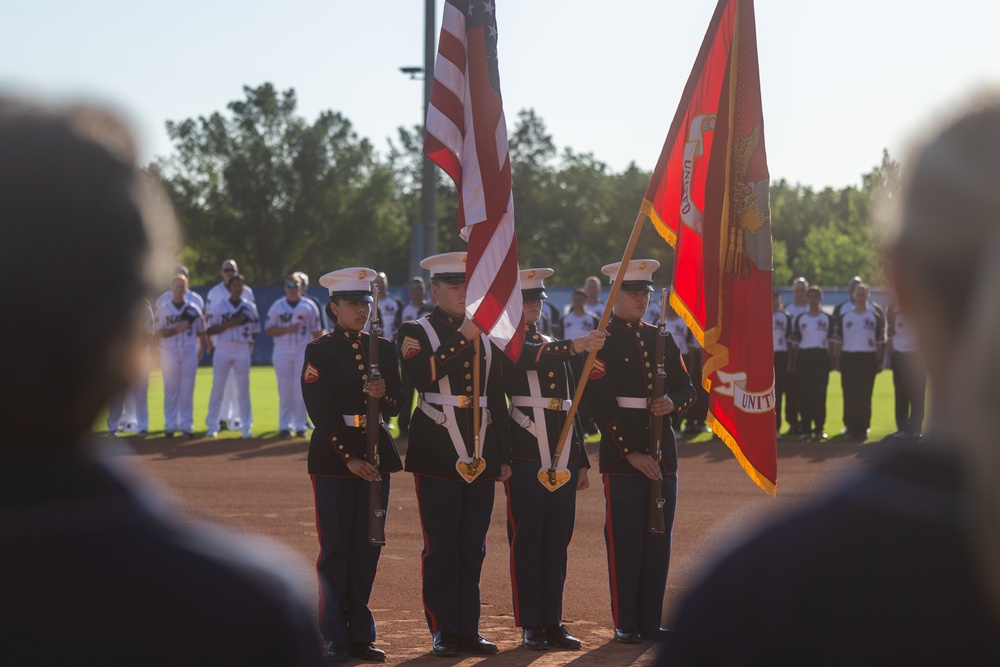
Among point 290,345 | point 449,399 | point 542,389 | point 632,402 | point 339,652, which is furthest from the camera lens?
point 290,345

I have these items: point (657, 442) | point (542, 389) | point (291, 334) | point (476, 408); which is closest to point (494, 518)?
point (542, 389)

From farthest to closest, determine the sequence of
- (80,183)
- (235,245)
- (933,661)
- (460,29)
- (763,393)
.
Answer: (235,245) → (460,29) → (763,393) → (80,183) → (933,661)

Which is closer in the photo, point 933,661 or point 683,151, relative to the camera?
point 933,661

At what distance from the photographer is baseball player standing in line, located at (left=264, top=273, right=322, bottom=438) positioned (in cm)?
1697

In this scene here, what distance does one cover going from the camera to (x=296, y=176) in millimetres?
72875

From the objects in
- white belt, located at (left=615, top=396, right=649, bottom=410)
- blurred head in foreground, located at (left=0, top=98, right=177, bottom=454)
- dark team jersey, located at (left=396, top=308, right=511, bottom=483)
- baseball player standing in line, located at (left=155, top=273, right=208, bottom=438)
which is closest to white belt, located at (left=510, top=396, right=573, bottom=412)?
dark team jersey, located at (left=396, top=308, right=511, bottom=483)

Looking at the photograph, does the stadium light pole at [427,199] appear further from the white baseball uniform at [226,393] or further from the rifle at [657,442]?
the rifle at [657,442]

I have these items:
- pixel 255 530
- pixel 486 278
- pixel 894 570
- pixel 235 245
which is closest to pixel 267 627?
pixel 894 570

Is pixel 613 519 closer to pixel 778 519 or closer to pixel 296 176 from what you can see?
pixel 778 519

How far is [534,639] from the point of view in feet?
22.5

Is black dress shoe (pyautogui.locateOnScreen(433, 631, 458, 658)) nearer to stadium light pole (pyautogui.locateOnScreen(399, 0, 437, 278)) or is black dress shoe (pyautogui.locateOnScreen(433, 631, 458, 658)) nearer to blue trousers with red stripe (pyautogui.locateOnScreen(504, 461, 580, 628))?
blue trousers with red stripe (pyautogui.locateOnScreen(504, 461, 580, 628))

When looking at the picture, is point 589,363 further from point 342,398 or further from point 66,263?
point 66,263

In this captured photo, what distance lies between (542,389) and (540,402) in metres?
0.08

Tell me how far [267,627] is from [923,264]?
2.96 ft
